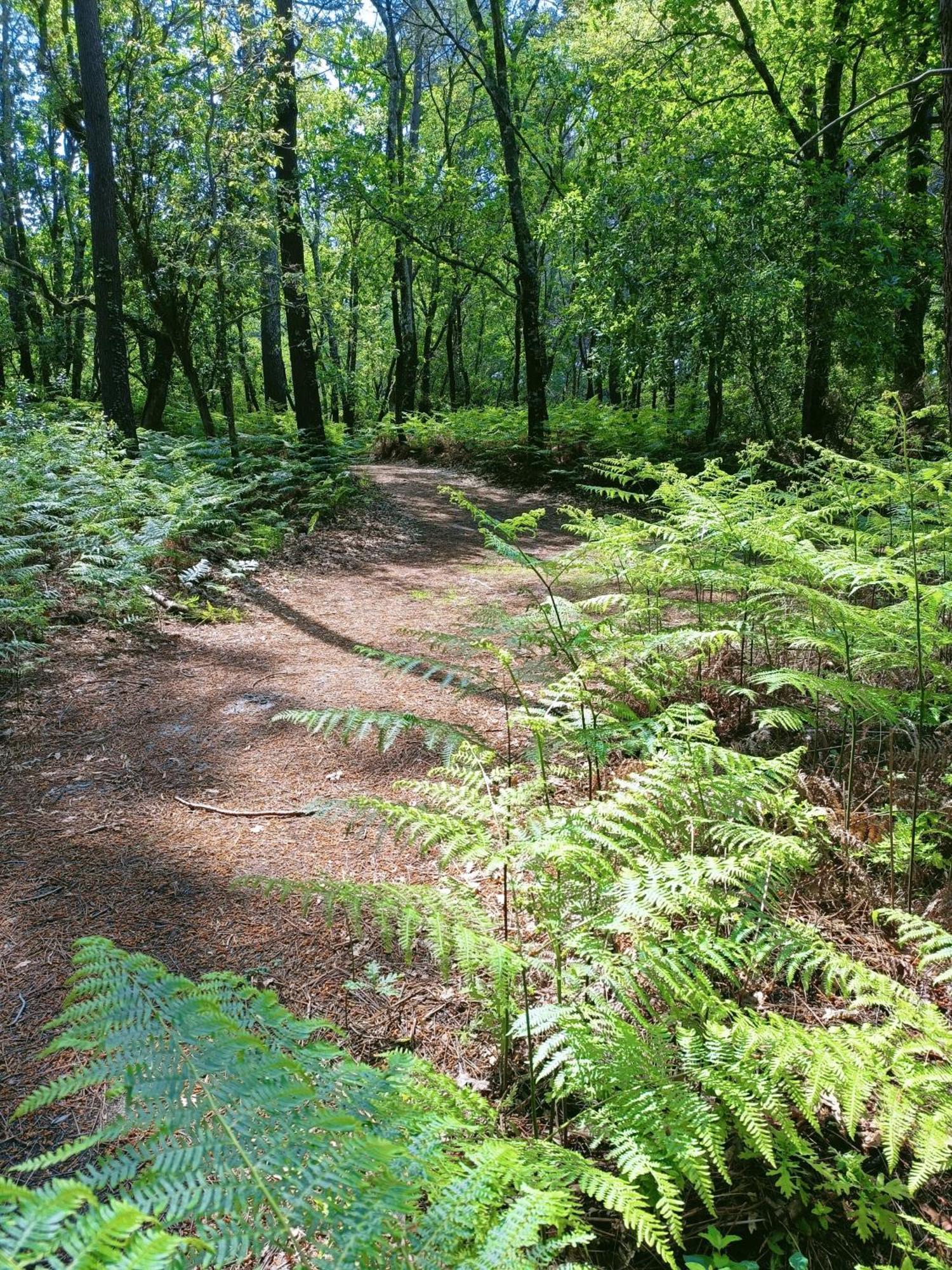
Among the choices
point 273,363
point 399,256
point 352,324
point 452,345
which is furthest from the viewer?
point 452,345

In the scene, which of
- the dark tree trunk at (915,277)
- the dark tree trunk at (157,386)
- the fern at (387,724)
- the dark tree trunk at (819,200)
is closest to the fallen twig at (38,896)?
the fern at (387,724)

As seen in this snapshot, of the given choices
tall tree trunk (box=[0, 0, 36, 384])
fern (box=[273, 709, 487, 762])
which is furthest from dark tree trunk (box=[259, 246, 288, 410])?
fern (box=[273, 709, 487, 762])

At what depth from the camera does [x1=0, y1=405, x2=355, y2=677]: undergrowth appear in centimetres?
591

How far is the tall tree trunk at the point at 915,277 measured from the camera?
9.48 m

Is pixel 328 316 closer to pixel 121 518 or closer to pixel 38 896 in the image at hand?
pixel 121 518

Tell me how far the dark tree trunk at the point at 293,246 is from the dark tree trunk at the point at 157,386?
6.71 feet

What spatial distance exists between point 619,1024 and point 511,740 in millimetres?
2394

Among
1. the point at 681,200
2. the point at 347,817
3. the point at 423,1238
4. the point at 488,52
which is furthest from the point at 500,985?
the point at 488,52

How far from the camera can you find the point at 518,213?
12.1 metres

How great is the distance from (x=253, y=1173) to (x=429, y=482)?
40.4 feet

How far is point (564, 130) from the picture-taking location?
2047 centimetres

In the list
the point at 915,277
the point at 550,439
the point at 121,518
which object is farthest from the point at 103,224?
the point at 915,277

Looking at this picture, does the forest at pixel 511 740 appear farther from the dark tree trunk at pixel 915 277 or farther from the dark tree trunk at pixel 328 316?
the dark tree trunk at pixel 328 316

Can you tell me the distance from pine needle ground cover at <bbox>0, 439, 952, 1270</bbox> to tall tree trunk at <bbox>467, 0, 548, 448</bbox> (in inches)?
381
